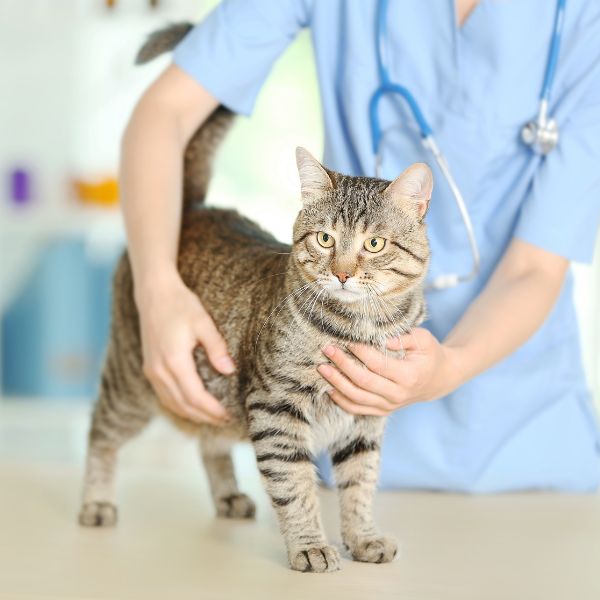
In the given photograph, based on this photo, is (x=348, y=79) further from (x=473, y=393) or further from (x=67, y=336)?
(x=67, y=336)

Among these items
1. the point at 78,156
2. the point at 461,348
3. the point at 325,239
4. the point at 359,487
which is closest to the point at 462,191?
the point at 461,348

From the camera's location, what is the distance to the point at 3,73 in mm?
3738

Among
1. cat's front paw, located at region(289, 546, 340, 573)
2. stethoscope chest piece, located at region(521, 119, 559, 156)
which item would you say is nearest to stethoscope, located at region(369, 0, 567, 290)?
stethoscope chest piece, located at region(521, 119, 559, 156)

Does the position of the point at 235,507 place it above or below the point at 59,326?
above

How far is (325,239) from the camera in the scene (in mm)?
1192

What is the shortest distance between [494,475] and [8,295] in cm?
269

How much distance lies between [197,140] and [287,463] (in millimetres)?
658

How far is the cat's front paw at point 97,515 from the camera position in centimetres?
134

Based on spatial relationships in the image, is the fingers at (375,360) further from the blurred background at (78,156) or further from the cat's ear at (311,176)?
the blurred background at (78,156)

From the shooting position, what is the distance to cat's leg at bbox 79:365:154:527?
1.49 metres

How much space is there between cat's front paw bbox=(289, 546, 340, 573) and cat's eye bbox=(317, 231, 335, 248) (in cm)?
37

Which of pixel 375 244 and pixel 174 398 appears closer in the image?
pixel 375 244

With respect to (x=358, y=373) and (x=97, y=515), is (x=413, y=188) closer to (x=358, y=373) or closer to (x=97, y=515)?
(x=358, y=373)

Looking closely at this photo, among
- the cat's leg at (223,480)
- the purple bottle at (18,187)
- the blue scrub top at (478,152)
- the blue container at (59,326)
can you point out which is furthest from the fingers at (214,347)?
the purple bottle at (18,187)
